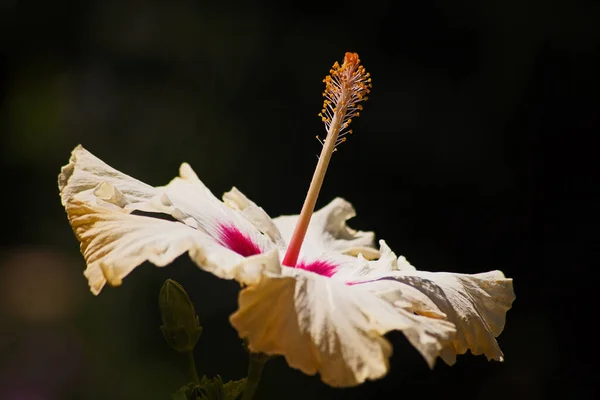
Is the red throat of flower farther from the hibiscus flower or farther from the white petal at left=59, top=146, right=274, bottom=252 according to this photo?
the white petal at left=59, top=146, right=274, bottom=252

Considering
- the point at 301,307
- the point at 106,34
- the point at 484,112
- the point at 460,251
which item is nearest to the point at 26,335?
the point at 106,34

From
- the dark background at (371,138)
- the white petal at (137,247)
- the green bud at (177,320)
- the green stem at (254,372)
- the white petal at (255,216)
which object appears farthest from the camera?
the dark background at (371,138)

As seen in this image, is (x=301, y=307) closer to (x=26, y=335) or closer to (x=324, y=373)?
(x=324, y=373)

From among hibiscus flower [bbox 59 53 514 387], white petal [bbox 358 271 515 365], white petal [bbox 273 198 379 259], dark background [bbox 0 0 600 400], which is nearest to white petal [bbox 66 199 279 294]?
hibiscus flower [bbox 59 53 514 387]

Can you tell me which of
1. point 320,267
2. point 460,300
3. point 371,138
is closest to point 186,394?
point 320,267

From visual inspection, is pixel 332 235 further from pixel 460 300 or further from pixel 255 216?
pixel 460 300

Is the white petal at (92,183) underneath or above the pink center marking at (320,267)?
above

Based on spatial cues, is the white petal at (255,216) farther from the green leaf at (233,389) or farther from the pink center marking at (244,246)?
the green leaf at (233,389)

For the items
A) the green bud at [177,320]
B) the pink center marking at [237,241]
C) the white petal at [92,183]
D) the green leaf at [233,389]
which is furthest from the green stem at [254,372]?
the white petal at [92,183]
